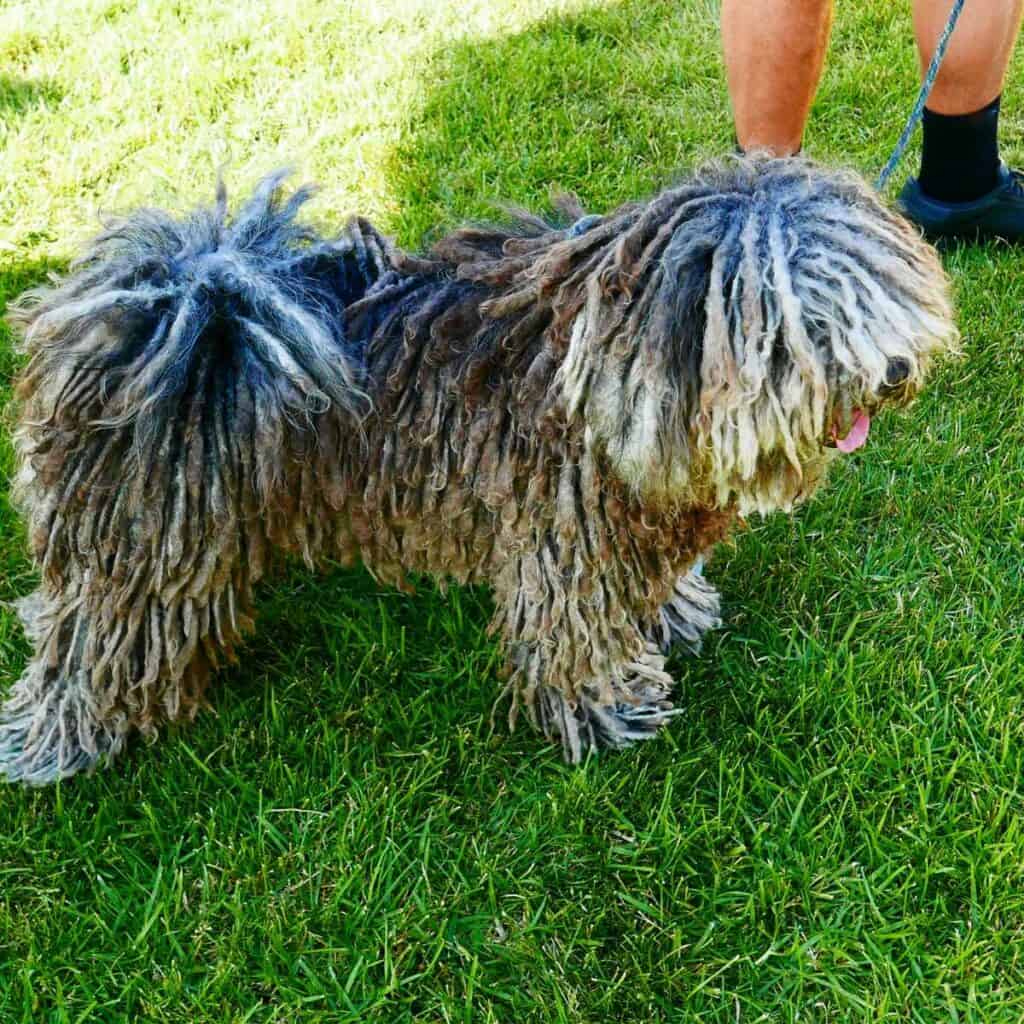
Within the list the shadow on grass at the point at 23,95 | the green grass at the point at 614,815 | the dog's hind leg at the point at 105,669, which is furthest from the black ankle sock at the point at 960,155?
the shadow on grass at the point at 23,95

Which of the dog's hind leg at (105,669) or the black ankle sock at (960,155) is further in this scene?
the black ankle sock at (960,155)

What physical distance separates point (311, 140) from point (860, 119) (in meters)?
1.85

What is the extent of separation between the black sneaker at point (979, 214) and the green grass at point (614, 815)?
0.33m

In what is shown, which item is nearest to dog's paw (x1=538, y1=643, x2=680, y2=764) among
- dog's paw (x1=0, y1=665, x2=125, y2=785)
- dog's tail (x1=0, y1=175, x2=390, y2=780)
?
dog's tail (x1=0, y1=175, x2=390, y2=780)

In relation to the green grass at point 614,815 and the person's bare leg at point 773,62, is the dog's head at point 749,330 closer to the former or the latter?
the green grass at point 614,815

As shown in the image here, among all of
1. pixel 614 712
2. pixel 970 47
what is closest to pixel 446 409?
pixel 614 712

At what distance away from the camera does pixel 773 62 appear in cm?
272

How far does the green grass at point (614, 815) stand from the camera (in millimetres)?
1823

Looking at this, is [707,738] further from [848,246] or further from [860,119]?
[860,119]

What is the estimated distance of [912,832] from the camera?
6.48ft

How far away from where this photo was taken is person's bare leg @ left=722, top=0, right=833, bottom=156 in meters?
2.67

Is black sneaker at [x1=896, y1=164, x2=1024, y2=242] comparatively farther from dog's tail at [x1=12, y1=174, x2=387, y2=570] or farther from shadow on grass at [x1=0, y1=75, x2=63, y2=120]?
shadow on grass at [x1=0, y1=75, x2=63, y2=120]

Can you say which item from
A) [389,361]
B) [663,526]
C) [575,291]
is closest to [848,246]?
[575,291]

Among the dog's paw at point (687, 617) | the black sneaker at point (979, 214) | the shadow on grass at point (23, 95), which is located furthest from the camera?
the shadow on grass at point (23, 95)
